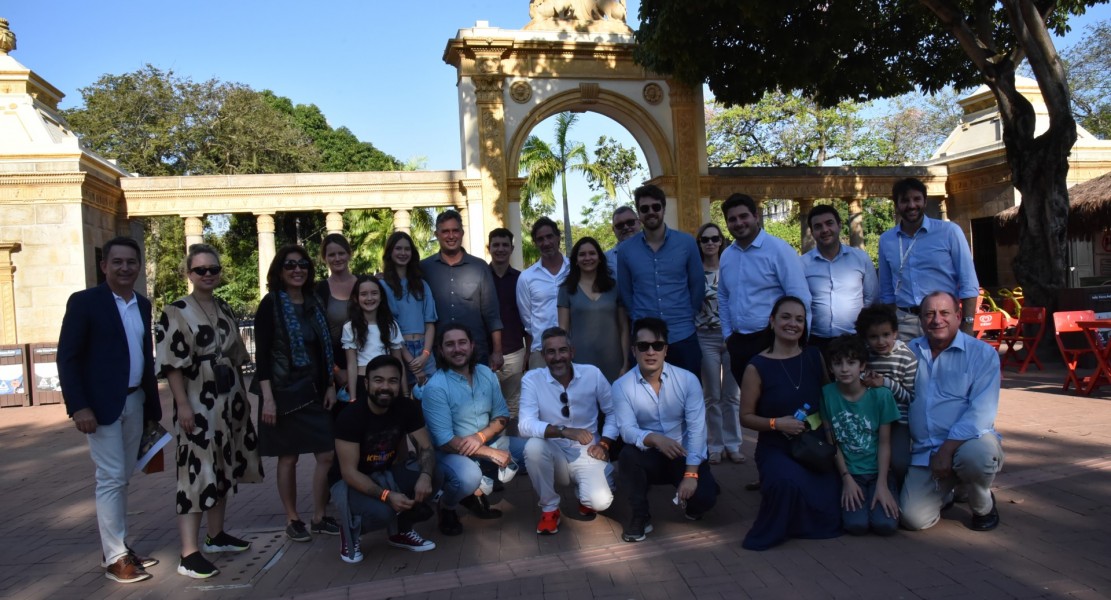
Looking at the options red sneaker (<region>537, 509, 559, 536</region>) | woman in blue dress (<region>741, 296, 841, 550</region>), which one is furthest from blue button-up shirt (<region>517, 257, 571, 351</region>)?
woman in blue dress (<region>741, 296, 841, 550</region>)

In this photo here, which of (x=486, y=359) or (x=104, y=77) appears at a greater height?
(x=104, y=77)

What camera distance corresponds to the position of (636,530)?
14.3 feet

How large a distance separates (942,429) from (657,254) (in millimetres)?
2040

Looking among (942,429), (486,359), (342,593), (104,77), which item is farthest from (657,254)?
(104,77)

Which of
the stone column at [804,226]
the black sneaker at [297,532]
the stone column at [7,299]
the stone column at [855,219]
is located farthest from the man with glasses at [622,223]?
the stone column at [855,219]

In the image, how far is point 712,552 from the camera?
409cm

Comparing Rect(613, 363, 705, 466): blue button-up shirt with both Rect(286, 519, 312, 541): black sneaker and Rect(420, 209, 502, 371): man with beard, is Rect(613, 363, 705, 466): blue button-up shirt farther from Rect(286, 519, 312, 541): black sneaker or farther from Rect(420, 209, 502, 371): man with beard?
Rect(286, 519, 312, 541): black sneaker

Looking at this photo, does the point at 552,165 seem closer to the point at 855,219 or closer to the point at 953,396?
the point at 855,219

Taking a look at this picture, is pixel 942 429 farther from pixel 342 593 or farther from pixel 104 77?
pixel 104 77

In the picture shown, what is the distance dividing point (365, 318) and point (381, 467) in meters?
1.00

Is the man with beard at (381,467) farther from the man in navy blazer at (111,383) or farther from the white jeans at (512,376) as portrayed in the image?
the white jeans at (512,376)

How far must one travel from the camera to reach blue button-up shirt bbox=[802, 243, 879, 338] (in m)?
5.13

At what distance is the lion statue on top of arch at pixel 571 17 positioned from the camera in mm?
18656

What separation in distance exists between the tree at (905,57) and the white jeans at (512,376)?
31.0ft
